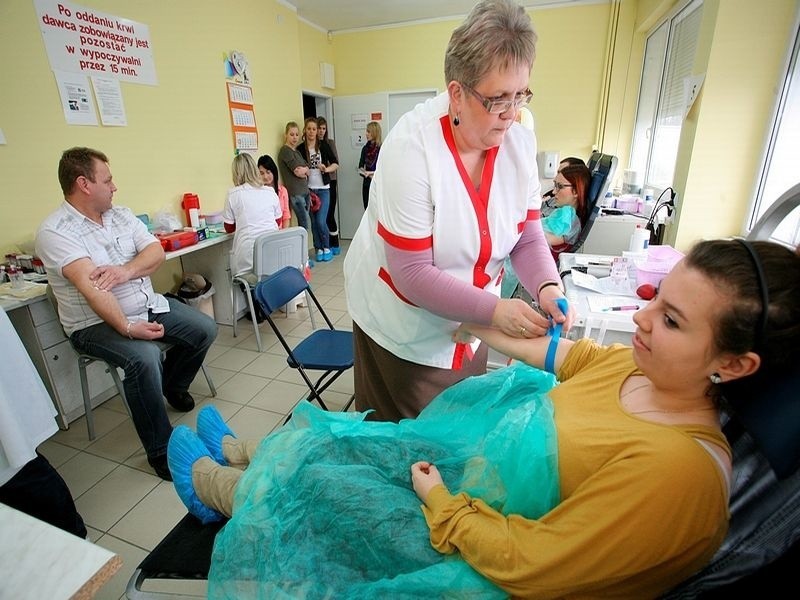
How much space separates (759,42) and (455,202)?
94.9 inches

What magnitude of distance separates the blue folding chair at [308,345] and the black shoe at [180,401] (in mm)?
668

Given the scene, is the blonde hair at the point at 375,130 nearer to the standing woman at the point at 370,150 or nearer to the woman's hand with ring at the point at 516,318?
the standing woman at the point at 370,150

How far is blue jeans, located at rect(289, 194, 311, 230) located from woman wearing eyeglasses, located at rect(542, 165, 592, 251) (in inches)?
126

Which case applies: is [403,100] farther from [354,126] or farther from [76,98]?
[76,98]

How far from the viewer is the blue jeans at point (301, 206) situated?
4.99 metres

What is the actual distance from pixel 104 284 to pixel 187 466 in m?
1.21

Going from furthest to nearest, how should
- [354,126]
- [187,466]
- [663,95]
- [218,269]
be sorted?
1. [354,126]
2. [663,95]
3. [218,269]
4. [187,466]

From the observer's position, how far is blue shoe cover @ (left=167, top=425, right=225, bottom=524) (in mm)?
1115

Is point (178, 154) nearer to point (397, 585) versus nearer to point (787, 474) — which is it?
point (397, 585)

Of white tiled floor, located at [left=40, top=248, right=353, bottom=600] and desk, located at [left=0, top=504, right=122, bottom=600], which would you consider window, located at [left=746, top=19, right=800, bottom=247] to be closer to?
white tiled floor, located at [left=40, top=248, right=353, bottom=600]

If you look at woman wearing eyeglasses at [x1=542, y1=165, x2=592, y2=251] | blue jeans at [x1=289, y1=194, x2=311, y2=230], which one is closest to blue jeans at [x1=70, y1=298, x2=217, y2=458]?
woman wearing eyeglasses at [x1=542, y1=165, x2=592, y2=251]

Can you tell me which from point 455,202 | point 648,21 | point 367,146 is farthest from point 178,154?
point 648,21

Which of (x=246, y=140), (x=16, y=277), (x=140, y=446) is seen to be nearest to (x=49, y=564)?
(x=140, y=446)

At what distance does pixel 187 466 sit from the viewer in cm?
116
